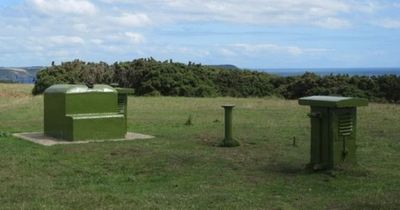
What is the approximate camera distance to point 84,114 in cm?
1422

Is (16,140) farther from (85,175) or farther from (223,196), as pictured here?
(223,196)

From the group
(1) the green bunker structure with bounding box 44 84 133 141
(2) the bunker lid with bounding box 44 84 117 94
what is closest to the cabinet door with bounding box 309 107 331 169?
(1) the green bunker structure with bounding box 44 84 133 141

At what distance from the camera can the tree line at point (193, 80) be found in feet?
115

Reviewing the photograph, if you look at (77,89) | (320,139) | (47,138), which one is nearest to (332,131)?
(320,139)

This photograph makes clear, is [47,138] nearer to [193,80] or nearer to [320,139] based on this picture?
[320,139]

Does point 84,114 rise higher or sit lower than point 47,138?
higher

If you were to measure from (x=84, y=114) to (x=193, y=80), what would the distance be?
23.6m

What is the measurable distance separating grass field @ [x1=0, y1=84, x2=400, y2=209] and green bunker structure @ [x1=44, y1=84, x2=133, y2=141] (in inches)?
32.2

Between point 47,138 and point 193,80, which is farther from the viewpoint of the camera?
point 193,80

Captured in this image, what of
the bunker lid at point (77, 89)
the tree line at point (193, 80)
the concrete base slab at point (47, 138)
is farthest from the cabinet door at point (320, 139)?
the tree line at point (193, 80)

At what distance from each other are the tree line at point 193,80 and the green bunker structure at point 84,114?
2056 cm

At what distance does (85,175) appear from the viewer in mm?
9383

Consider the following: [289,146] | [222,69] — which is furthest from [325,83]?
[289,146]

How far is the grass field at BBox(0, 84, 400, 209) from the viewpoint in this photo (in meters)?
7.44
